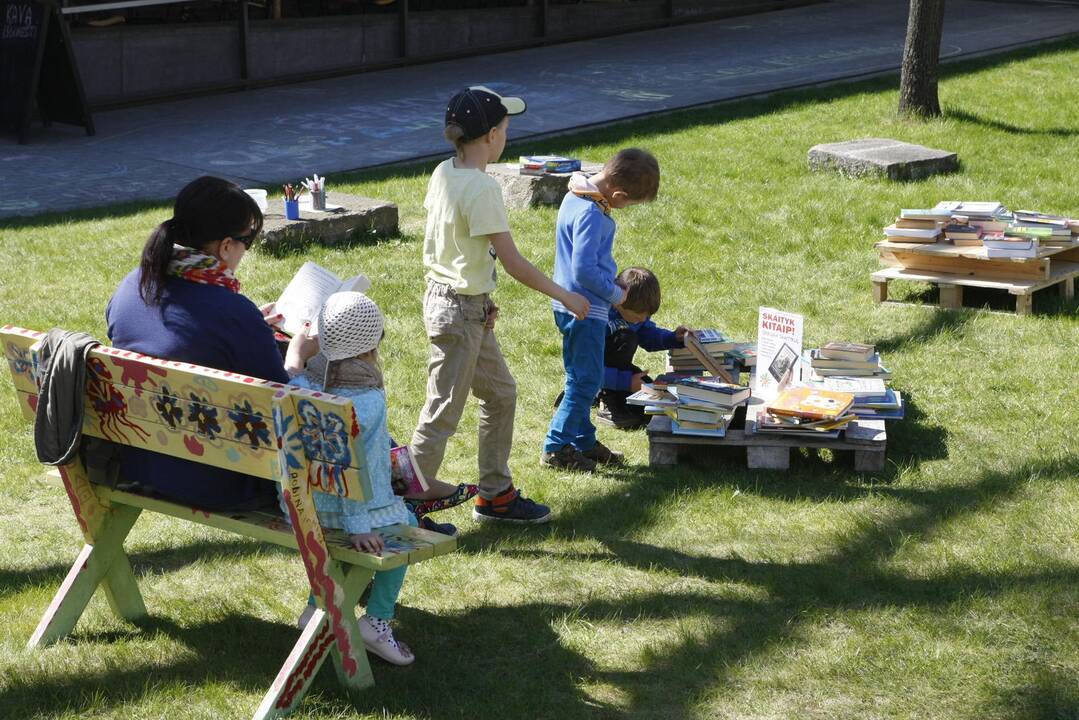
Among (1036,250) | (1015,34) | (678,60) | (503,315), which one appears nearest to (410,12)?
(678,60)

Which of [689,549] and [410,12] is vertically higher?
[410,12]

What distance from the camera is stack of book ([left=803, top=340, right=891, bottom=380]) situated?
612 centimetres

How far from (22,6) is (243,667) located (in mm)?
10336

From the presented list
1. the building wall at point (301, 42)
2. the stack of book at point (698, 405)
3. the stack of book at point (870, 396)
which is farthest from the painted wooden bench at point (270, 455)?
the building wall at point (301, 42)

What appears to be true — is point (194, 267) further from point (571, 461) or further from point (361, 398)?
point (571, 461)

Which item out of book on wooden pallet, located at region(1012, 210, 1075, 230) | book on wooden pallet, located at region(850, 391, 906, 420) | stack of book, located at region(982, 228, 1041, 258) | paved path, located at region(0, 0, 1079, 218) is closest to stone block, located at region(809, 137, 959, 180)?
book on wooden pallet, located at region(1012, 210, 1075, 230)

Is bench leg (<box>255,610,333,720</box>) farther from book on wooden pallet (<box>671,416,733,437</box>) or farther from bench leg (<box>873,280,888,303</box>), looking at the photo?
bench leg (<box>873,280,888,303</box>)

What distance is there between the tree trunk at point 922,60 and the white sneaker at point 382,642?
30.3ft

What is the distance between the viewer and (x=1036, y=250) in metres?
7.52

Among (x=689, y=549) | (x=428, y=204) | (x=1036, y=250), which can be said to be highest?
(x=428, y=204)

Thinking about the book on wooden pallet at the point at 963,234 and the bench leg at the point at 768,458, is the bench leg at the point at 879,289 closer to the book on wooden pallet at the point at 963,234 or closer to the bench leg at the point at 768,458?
the book on wooden pallet at the point at 963,234

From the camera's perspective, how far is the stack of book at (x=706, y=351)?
6344 millimetres

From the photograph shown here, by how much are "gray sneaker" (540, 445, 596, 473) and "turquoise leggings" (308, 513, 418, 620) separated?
1740mm

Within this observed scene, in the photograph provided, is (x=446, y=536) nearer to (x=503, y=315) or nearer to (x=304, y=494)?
(x=304, y=494)
